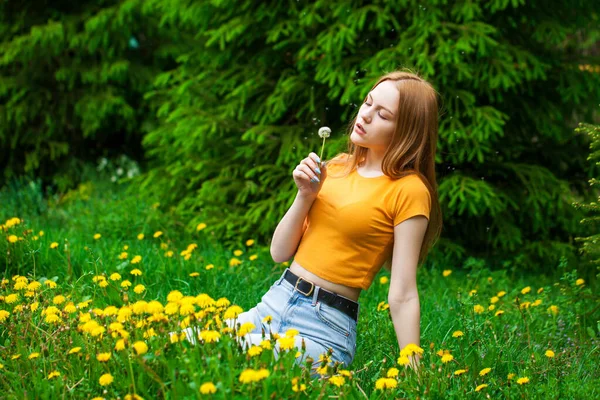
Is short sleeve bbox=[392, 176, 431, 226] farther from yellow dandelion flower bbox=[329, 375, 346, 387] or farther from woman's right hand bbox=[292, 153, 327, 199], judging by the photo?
yellow dandelion flower bbox=[329, 375, 346, 387]

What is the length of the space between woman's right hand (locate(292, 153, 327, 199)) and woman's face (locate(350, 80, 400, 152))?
18cm

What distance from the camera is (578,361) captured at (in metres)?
2.84

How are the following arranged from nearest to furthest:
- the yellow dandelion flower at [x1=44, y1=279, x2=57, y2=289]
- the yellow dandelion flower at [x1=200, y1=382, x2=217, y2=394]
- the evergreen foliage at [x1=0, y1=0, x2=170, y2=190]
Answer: the yellow dandelion flower at [x1=200, y1=382, x2=217, y2=394] < the yellow dandelion flower at [x1=44, y1=279, x2=57, y2=289] < the evergreen foliage at [x1=0, y1=0, x2=170, y2=190]

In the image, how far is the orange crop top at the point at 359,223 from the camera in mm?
2533

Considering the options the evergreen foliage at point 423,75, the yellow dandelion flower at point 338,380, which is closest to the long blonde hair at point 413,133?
the yellow dandelion flower at point 338,380

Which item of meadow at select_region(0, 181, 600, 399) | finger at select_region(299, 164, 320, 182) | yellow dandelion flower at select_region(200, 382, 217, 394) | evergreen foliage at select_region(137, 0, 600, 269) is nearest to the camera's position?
yellow dandelion flower at select_region(200, 382, 217, 394)

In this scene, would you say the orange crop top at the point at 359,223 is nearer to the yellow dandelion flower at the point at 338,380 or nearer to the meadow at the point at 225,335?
the meadow at the point at 225,335

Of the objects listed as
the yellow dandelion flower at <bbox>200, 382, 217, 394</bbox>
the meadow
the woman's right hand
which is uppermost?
the woman's right hand

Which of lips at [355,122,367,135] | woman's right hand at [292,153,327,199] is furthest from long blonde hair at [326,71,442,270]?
woman's right hand at [292,153,327,199]

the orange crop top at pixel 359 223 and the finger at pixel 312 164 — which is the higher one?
the finger at pixel 312 164

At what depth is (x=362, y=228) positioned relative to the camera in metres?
2.54

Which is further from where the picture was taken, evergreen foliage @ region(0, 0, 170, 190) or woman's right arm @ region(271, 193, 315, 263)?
evergreen foliage @ region(0, 0, 170, 190)

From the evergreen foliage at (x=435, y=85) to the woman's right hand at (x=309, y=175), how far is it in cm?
184

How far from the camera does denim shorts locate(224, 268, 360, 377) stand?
2.50m
